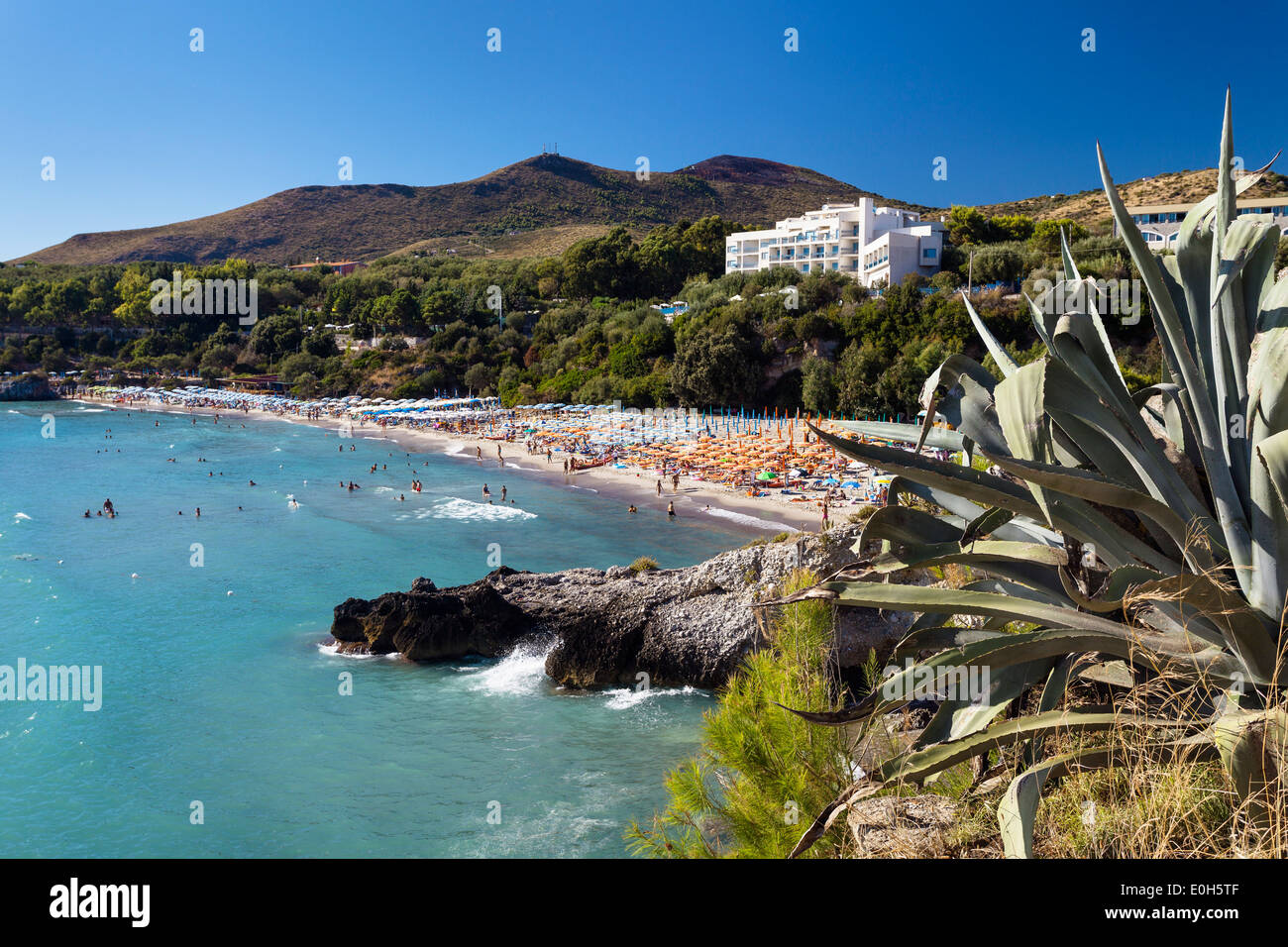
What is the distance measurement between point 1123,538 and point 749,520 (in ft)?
83.9

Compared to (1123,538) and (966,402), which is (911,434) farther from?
(1123,538)

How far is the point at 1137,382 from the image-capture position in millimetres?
28766

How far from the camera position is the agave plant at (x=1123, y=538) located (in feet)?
9.45

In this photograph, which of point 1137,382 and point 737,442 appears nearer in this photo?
point 1137,382

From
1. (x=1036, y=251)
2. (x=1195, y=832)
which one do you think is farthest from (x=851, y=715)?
(x=1036, y=251)

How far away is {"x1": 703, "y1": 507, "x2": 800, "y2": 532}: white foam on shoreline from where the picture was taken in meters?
27.6

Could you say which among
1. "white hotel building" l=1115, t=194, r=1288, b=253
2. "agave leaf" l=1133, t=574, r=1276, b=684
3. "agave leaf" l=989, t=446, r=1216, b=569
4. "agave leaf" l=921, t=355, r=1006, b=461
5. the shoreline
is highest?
"white hotel building" l=1115, t=194, r=1288, b=253

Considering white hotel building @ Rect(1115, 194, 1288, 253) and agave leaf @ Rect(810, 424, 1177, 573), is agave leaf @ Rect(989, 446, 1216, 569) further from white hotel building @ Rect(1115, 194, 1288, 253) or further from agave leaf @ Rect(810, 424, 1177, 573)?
white hotel building @ Rect(1115, 194, 1288, 253)

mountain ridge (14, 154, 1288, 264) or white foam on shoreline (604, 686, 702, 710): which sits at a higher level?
mountain ridge (14, 154, 1288, 264)

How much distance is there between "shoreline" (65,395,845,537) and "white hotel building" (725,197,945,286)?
24253 mm

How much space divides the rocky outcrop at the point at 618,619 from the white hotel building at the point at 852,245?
1576 inches

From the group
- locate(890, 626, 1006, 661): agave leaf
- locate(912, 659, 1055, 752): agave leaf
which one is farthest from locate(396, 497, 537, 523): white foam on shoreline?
locate(912, 659, 1055, 752): agave leaf

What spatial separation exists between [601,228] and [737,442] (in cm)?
9214
